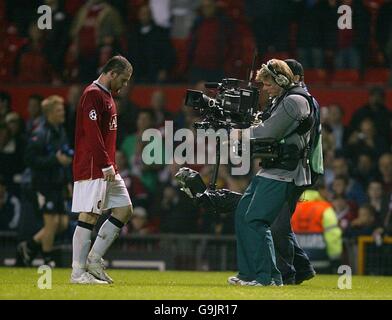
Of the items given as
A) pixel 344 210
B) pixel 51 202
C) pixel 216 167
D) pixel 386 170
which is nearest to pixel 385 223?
pixel 344 210

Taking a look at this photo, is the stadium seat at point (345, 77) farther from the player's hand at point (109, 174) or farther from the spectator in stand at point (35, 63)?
the player's hand at point (109, 174)

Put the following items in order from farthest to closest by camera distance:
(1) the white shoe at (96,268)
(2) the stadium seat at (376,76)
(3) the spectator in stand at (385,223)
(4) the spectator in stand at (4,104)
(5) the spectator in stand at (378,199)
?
(2) the stadium seat at (376,76), (4) the spectator in stand at (4,104), (5) the spectator in stand at (378,199), (3) the spectator in stand at (385,223), (1) the white shoe at (96,268)

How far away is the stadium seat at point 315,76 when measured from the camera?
606 inches

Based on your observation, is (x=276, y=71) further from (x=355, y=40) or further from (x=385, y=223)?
(x=355, y=40)

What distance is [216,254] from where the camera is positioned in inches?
537

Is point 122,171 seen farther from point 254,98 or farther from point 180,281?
point 254,98

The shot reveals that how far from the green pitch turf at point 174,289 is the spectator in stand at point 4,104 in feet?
12.7

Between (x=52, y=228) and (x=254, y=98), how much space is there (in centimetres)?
418

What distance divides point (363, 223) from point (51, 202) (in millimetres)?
3794

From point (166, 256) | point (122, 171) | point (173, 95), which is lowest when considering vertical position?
point (166, 256)

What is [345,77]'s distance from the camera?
50.5ft

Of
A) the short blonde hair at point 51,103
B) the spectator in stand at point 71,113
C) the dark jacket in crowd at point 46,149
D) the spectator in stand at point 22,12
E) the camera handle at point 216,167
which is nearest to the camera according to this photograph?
the camera handle at point 216,167

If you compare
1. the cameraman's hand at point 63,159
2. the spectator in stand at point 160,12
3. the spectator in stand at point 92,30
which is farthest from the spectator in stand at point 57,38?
the cameraman's hand at point 63,159
